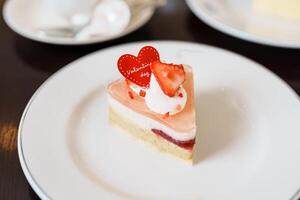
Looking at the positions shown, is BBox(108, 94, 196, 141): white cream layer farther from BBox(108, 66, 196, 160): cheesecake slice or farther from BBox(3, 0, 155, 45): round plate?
BBox(3, 0, 155, 45): round plate

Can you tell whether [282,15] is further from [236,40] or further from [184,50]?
[184,50]

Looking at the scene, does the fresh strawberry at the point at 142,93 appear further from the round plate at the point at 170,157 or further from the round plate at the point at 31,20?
the round plate at the point at 31,20

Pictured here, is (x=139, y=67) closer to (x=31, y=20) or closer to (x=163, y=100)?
(x=163, y=100)

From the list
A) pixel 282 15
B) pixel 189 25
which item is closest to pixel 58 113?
pixel 189 25

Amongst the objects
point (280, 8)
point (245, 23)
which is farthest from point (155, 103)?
point (280, 8)

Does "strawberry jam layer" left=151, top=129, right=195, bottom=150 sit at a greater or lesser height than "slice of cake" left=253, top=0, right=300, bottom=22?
greater

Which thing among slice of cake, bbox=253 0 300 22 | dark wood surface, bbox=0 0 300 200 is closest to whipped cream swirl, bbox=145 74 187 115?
dark wood surface, bbox=0 0 300 200

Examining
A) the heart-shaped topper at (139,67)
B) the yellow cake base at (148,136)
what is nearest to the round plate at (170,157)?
the yellow cake base at (148,136)
